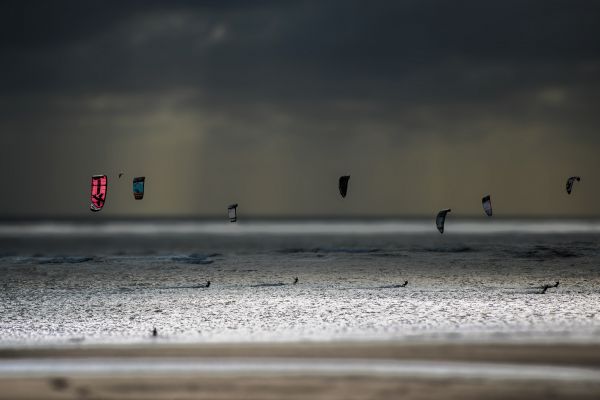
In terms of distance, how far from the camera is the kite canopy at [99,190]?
23797 millimetres

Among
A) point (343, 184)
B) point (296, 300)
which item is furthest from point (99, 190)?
point (296, 300)

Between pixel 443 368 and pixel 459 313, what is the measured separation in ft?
22.0

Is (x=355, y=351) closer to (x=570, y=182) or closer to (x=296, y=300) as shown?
(x=296, y=300)

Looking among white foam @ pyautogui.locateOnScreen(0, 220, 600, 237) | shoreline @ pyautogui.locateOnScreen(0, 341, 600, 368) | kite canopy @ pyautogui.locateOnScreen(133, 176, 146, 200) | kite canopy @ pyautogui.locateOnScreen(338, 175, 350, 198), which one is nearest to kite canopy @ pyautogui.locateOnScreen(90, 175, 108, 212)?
kite canopy @ pyautogui.locateOnScreen(133, 176, 146, 200)

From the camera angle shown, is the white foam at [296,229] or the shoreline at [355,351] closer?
the shoreline at [355,351]

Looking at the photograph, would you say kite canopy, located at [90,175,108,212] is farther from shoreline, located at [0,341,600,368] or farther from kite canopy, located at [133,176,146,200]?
shoreline, located at [0,341,600,368]

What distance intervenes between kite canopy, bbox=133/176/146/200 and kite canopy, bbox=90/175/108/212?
3.60 ft

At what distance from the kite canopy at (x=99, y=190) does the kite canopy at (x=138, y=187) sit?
1.10 m

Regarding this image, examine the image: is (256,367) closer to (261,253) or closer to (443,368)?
(443,368)

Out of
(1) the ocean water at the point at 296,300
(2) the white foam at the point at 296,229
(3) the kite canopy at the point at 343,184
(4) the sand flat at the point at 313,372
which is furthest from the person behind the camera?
(2) the white foam at the point at 296,229

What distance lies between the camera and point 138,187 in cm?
2502

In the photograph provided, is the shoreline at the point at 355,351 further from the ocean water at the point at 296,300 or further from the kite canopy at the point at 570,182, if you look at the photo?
the kite canopy at the point at 570,182

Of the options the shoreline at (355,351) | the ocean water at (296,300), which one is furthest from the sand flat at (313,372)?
the ocean water at (296,300)

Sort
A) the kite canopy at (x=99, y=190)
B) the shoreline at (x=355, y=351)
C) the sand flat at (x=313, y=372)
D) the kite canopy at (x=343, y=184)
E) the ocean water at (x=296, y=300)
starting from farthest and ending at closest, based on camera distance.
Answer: the kite canopy at (x=99, y=190) < the kite canopy at (x=343, y=184) < the ocean water at (x=296, y=300) < the shoreline at (x=355, y=351) < the sand flat at (x=313, y=372)
